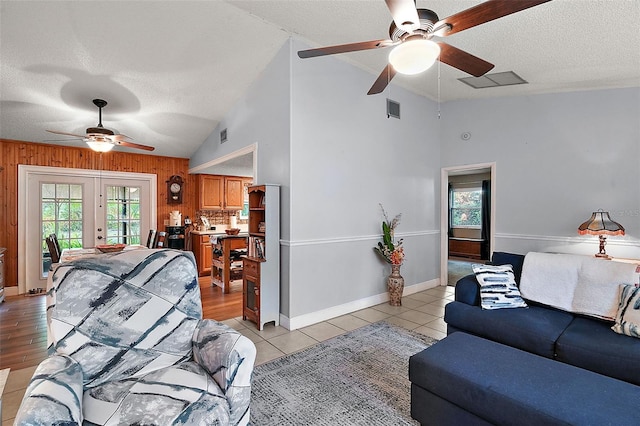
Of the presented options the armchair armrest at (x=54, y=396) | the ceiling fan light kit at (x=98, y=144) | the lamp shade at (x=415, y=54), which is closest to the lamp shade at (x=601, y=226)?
the lamp shade at (x=415, y=54)

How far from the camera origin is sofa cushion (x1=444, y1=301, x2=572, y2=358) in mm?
2309

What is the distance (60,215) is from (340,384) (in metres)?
5.56

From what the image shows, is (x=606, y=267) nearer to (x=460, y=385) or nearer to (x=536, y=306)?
(x=536, y=306)

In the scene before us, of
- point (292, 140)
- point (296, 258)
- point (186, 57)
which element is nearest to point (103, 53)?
point (186, 57)

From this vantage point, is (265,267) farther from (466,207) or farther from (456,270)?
(466,207)

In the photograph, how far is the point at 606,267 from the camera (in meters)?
2.56

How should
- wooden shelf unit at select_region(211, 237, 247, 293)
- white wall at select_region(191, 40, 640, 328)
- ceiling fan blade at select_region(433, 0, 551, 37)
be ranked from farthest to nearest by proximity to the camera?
wooden shelf unit at select_region(211, 237, 247, 293), white wall at select_region(191, 40, 640, 328), ceiling fan blade at select_region(433, 0, 551, 37)

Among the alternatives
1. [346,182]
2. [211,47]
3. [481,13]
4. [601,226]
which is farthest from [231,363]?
[601,226]

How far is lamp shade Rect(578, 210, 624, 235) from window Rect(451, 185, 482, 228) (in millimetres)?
4888

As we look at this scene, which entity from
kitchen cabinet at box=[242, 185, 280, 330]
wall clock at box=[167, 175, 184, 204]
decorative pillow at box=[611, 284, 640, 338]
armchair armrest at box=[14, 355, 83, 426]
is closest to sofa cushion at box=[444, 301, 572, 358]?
decorative pillow at box=[611, 284, 640, 338]

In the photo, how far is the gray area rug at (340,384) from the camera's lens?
79.7 inches

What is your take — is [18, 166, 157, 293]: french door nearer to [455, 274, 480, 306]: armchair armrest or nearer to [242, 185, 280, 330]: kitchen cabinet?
[242, 185, 280, 330]: kitchen cabinet

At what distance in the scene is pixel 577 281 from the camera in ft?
8.82

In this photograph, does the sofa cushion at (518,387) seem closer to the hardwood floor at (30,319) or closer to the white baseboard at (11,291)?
the hardwood floor at (30,319)
